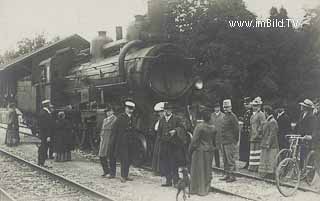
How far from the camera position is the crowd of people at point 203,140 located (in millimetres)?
7770

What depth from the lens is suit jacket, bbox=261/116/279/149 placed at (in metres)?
9.05

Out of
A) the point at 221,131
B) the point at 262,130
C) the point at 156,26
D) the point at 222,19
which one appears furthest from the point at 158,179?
the point at 222,19

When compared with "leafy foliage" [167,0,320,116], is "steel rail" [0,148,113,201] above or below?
below

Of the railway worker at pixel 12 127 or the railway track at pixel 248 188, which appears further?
the railway worker at pixel 12 127

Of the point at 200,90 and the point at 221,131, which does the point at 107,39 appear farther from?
the point at 221,131

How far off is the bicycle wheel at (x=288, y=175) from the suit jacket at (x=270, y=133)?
1203mm

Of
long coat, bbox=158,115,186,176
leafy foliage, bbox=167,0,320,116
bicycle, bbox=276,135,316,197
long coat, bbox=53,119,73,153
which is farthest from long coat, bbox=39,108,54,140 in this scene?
leafy foliage, bbox=167,0,320,116

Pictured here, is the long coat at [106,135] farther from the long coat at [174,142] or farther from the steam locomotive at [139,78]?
the long coat at [174,142]

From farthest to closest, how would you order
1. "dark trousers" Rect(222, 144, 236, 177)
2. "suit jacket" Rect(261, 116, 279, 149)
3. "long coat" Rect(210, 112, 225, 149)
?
"long coat" Rect(210, 112, 225, 149) → "dark trousers" Rect(222, 144, 236, 177) → "suit jacket" Rect(261, 116, 279, 149)

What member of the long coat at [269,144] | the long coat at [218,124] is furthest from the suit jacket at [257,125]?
the long coat at [218,124]

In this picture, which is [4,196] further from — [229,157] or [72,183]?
[229,157]

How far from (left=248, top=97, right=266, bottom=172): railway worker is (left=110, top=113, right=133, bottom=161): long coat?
245cm

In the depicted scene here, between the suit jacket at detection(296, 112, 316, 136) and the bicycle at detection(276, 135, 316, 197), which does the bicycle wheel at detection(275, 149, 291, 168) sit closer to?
the bicycle at detection(276, 135, 316, 197)

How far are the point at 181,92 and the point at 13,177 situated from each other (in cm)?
398
